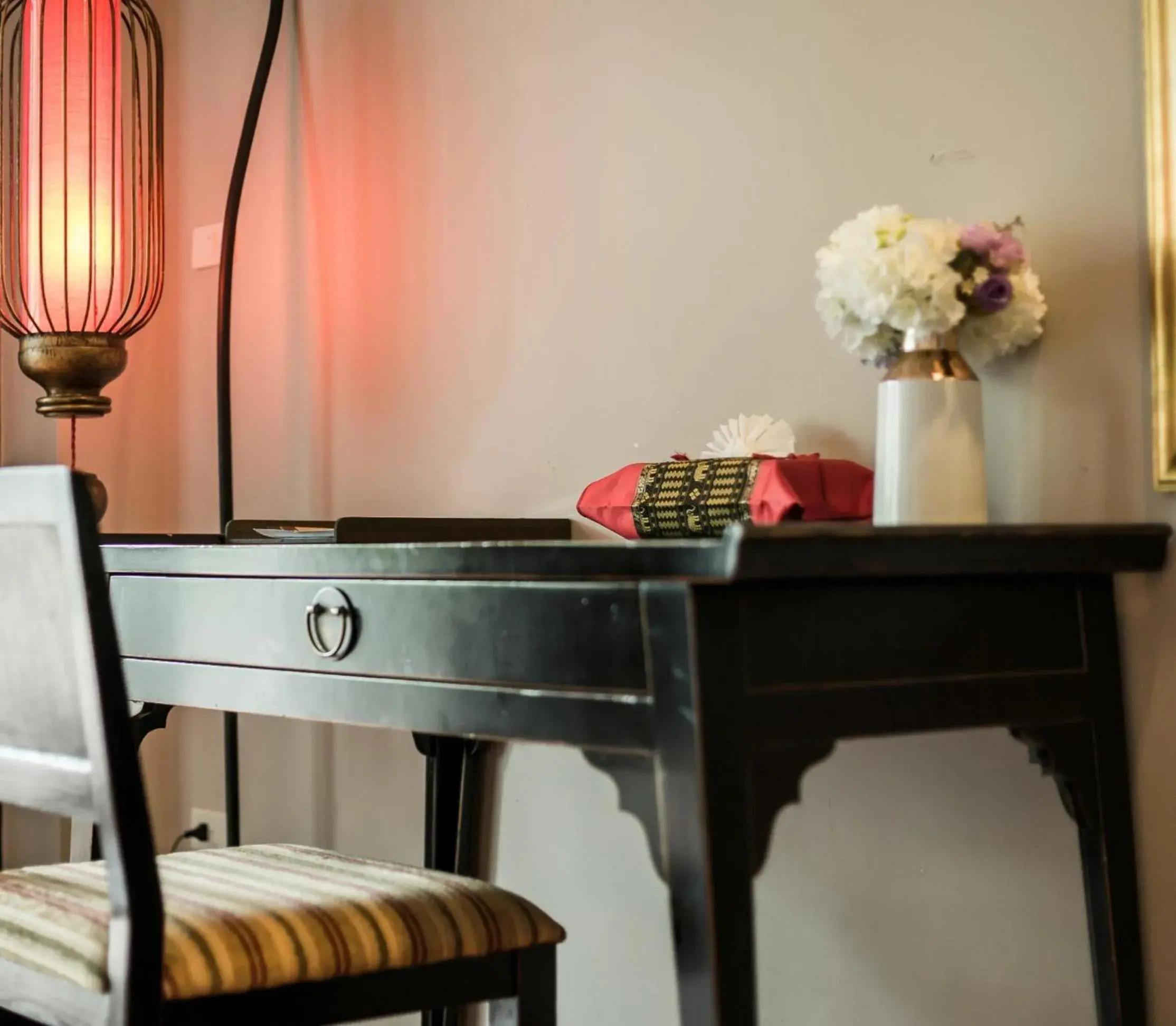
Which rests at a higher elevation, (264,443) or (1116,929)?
(264,443)

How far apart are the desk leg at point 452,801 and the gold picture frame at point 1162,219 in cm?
102

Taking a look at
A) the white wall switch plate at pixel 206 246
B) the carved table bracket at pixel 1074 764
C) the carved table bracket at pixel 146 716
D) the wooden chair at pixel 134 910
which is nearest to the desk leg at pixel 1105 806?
the carved table bracket at pixel 1074 764

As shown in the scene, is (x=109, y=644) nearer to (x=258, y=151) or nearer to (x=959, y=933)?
(x=959, y=933)

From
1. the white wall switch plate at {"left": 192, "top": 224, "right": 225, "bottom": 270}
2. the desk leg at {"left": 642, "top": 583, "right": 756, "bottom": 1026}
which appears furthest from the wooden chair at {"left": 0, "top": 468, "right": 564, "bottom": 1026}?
the white wall switch plate at {"left": 192, "top": 224, "right": 225, "bottom": 270}

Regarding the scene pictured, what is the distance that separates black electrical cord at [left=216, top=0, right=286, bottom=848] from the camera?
2.17m

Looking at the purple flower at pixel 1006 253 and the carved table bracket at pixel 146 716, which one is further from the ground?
the purple flower at pixel 1006 253

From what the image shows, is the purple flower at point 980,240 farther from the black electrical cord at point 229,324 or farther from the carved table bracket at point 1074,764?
the black electrical cord at point 229,324

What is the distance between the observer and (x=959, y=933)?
1518 mm

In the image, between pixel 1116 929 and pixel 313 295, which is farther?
pixel 313 295

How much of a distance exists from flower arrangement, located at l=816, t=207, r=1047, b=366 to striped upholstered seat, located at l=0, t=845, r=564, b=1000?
2.08 ft

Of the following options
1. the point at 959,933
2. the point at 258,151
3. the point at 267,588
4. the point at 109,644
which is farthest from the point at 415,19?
the point at 959,933

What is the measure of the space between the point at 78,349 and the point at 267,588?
2.86 ft

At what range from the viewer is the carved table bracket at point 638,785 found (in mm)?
1082

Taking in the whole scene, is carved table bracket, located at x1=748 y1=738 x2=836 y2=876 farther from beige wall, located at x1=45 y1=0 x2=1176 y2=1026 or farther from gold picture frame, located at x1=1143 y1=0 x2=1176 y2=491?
gold picture frame, located at x1=1143 y1=0 x2=1176 y2=491
